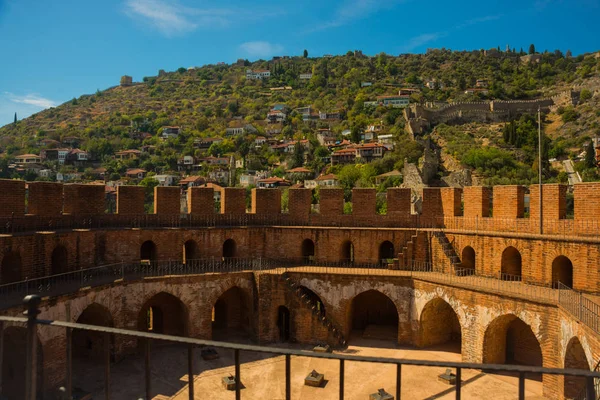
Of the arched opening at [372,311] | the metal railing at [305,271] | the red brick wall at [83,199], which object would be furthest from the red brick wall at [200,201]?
the arched opening at [372,311]

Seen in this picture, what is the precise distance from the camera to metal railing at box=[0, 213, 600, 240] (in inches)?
667

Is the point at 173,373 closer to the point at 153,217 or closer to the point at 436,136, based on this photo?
the point at 153,217

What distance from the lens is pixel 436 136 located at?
9944cm

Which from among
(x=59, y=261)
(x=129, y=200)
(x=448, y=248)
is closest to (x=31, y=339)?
(x=59, y=261)

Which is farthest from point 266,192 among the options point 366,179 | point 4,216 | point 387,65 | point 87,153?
point 387,65

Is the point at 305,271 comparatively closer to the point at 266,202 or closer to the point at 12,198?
the point at 266,202

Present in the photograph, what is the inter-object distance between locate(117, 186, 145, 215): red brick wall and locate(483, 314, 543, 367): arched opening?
54.8 ft

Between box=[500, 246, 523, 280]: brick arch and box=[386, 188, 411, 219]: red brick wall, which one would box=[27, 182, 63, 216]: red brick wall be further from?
box=[500, 246, 523, 280]: brick arch

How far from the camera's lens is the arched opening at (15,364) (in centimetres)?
1399

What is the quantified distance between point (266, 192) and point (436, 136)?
83.9m

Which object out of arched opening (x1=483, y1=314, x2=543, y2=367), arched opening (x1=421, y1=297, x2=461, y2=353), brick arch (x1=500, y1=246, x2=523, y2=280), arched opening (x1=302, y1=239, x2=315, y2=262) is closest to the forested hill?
arched opening (x1=302, y1=239, x2=315, y2=262)

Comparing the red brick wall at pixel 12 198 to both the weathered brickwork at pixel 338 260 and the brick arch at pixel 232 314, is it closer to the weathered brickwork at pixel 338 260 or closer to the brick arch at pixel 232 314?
the weathered brickwork at pixel 338 260

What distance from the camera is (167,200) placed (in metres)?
21.9

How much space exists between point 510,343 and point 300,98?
514 ft
